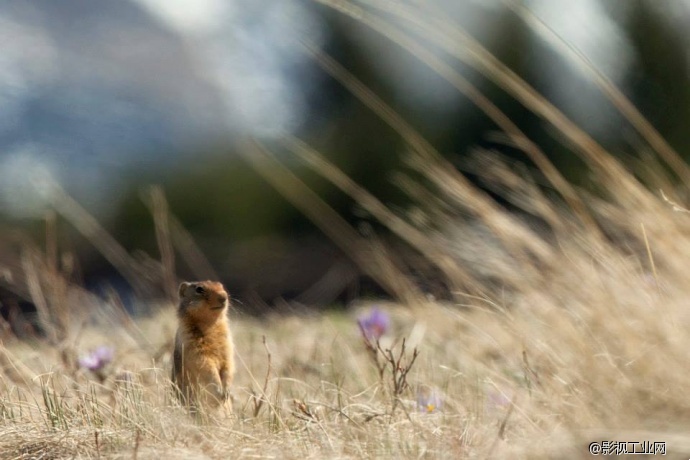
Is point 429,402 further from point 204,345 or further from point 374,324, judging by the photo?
point 374,324

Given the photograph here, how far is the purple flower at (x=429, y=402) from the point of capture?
9.88 feet

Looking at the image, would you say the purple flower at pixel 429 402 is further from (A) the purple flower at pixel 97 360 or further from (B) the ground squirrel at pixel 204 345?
(A) the purple flower at pixel 97 360

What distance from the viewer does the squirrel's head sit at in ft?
10.7

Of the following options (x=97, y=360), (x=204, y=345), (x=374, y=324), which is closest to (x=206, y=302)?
(x=204, y=345)

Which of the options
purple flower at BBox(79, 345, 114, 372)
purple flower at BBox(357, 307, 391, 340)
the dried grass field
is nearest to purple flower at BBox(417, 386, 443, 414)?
the dried grass field

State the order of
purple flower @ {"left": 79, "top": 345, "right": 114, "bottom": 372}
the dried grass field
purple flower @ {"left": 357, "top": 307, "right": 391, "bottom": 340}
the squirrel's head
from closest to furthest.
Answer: the dried grass field, the squirrel's head, purple flower @ {"left": 79, "top": 345, "right": 114, "bottom": 372}, purple flower @ {"left": 357, "top": 307, "right": 391, "bottom": 340}

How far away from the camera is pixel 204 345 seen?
3.25 metres

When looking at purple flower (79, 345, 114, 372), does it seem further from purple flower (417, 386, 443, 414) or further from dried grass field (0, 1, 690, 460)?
purple flower (417, 386, 443, 414)

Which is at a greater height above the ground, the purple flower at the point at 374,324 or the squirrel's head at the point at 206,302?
the purple flower at the point at 374,324

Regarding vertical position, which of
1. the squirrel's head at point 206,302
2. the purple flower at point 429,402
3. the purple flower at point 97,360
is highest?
the squirrel's head at point 206,302

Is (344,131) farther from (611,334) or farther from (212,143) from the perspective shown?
(611,334)

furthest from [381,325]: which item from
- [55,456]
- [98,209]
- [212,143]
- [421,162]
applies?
[212,143]

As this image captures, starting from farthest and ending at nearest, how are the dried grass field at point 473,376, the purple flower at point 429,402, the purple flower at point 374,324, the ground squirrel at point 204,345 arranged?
the purple flower at point 374,324, the ground squirrel at point 204,345, the purple flower at point 429,402, the dried grass field at point 473,376

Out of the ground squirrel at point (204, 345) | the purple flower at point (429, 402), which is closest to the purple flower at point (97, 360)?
the ground squirrel at point (204, 345)
